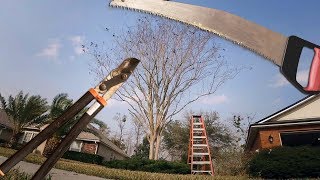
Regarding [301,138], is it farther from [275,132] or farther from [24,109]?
[24,109]

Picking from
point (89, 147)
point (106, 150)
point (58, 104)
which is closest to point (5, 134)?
point (89, 147)

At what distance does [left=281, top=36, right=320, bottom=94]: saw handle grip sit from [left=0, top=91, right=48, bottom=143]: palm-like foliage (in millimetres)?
28352

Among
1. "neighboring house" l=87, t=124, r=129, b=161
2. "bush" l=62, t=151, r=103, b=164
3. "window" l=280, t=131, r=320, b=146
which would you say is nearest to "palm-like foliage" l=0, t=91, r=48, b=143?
"bush" l=62, t=151, r=103, b=164

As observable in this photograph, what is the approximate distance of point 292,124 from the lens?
21438 millimetres

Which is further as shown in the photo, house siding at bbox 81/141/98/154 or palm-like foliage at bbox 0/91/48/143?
house siding at bbox 81/141/98/154

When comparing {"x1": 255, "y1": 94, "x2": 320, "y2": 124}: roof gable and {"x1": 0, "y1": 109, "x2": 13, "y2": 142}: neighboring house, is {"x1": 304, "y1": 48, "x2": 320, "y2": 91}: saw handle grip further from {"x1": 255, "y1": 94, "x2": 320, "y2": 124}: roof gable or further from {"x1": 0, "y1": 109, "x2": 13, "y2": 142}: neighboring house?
{"x1": 0, "y1": 109, "x2": 13, "y2": 142}: neighboring house

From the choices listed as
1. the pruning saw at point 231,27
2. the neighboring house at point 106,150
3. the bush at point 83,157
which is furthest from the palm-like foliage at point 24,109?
the pruning saw at point 231,27

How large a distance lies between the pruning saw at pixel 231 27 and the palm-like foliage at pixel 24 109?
27.8 meters

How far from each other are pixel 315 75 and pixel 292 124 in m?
21.6

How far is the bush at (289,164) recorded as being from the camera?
55.3 feet

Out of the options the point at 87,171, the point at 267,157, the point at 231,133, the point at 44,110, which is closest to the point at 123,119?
the point at 231,133

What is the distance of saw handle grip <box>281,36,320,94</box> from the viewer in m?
1.82

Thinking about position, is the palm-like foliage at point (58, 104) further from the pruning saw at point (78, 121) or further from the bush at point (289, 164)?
the pruning saw at point (78, 121)

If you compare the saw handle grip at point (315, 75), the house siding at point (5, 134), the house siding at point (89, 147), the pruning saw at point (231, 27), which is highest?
the house siding at point (5, 134)
